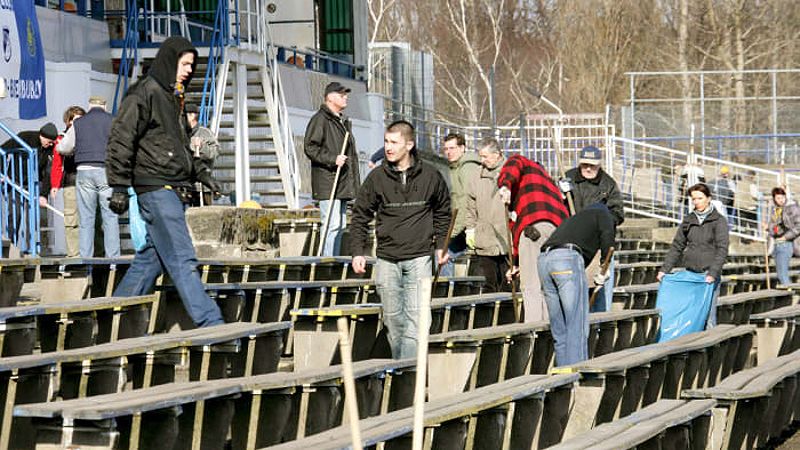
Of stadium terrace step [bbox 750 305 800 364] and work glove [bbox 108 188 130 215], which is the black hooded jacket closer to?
work glove [bbox 108 188 130 215]

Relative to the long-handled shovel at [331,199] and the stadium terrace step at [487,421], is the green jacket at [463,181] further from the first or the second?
the stadium terrace step at [487,421]

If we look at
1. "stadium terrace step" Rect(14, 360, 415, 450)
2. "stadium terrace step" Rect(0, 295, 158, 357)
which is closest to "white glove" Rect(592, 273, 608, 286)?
"stadium terrace step" Rect(14, 360, 415, 450)

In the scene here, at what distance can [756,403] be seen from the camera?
35.8ft

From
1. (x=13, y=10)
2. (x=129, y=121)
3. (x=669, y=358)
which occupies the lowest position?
(x=669, y=358)

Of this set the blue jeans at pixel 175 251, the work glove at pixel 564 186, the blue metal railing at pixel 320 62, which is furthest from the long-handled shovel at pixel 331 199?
the blue metal railing at pixel 320 62

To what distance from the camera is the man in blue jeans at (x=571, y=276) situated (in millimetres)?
11312

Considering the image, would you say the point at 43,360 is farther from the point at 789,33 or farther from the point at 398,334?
the point at 789,33

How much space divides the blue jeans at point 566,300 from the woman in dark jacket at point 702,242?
160 inches

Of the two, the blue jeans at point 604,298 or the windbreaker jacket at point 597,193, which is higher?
the windbreaker jacket at point 597,193

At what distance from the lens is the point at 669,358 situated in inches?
461

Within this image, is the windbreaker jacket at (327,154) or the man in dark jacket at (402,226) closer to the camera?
the man in dark jacket at (402,226)

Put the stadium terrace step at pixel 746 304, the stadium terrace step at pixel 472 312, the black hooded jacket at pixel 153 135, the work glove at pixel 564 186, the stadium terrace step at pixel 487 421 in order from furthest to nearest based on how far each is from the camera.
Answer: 1. the stadium terrace step at pixel 746 304
2. the work glove at pixel 564 186
3. the stadium terrace step at pixel 472 312
4. the black hooded jacket at pixel 153 135
5. the stadium terrace step at pixel 487 421

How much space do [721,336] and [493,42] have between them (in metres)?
52.8

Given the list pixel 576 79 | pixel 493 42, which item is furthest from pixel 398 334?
pixel 493 42
